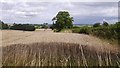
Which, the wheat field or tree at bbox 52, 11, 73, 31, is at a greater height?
the wheat field

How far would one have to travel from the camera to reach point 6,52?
22.3 ft

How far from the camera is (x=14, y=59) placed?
643 cm

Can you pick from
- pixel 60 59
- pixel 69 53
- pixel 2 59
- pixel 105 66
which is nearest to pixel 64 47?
pixel 69 53

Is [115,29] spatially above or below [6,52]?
below

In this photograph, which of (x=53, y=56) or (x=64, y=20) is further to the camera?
(x=64, y=20)

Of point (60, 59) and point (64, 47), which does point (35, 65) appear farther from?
point (64, 47)

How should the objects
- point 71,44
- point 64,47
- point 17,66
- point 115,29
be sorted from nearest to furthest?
point 17,66, point 64,47, point 71,44, point 115,29

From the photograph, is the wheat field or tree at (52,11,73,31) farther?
tree at (52,11,73,31)

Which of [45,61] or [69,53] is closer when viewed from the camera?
[45,61]

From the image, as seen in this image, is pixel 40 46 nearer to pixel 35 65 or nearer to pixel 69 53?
pixel 69 53

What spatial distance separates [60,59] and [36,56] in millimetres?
619

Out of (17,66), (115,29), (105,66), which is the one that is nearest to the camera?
(17,66)

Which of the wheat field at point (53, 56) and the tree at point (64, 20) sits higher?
the wheat field at point (53, 56)

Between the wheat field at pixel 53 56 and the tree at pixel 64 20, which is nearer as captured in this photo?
the wheat field at pixel 53 56
